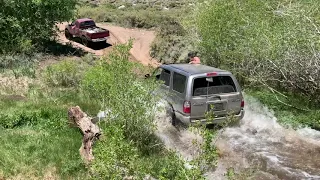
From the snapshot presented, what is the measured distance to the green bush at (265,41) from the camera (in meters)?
11.1

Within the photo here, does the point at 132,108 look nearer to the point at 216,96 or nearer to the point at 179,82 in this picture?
the point at 179,82

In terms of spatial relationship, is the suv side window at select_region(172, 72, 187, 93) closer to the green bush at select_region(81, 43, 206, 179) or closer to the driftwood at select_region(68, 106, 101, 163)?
the green bush at select_region(81, 43, 206, 179)

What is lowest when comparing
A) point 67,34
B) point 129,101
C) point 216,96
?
point 67,34

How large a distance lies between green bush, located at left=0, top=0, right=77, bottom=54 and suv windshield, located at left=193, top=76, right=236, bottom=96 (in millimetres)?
12191

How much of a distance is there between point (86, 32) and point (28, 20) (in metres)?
7.03

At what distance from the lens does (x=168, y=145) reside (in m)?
9.59

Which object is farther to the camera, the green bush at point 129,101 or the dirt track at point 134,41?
the dirt track at point 134,41

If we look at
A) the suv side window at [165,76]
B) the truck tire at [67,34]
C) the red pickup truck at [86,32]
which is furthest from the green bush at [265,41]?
the truck tire at [67,34]

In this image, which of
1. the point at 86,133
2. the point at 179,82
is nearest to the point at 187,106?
the point at 179,82

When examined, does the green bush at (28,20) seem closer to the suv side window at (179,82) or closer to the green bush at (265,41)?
the green bush at (265,41)

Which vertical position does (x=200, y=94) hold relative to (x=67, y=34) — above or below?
above

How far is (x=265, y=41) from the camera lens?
1214 centimetres

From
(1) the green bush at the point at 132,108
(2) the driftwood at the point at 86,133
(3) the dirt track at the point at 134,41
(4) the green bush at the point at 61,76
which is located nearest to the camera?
(2) the driftwood at the point at 86,133

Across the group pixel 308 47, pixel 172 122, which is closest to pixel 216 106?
pixel 172 122
